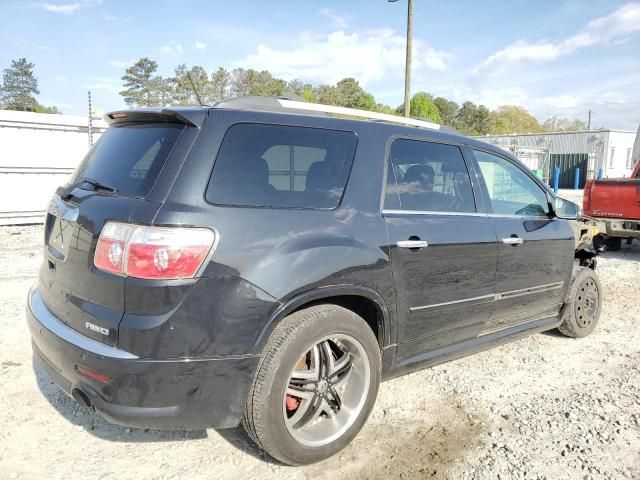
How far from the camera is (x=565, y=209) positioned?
171 inches

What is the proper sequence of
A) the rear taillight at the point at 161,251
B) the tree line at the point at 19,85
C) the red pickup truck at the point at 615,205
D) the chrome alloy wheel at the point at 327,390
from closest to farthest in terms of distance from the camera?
the rear taillight at the point at 161,251 → the chrome alloy wheel at the point at 327,390 → the red pickup truck at the point at 615,205 → the tree line at the point at 19,85

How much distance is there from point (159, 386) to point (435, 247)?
1802 mm

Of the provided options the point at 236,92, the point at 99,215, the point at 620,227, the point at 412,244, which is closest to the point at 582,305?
the point at 412,244

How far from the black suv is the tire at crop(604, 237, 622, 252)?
784 cm

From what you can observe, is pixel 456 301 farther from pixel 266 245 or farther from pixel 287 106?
pixel 287 106

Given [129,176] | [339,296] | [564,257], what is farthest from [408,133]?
[564,257]

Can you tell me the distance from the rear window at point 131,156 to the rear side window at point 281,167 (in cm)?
29

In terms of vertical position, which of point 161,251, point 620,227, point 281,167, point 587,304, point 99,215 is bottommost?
point 587,304

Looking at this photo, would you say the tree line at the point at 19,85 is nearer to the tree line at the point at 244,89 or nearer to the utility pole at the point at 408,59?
the tree line at the point at 244,89

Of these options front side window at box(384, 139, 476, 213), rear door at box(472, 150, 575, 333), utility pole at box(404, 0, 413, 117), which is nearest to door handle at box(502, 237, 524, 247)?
rear door at box(472, 150, 575, 333)

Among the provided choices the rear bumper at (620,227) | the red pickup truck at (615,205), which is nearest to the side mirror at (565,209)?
the rear bumper at (620,227)

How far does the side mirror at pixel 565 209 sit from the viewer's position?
4.27 meters

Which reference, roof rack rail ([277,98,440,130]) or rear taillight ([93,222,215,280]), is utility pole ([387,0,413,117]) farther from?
rear taillight ([93,222,215,280])

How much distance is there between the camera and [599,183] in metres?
9.09
